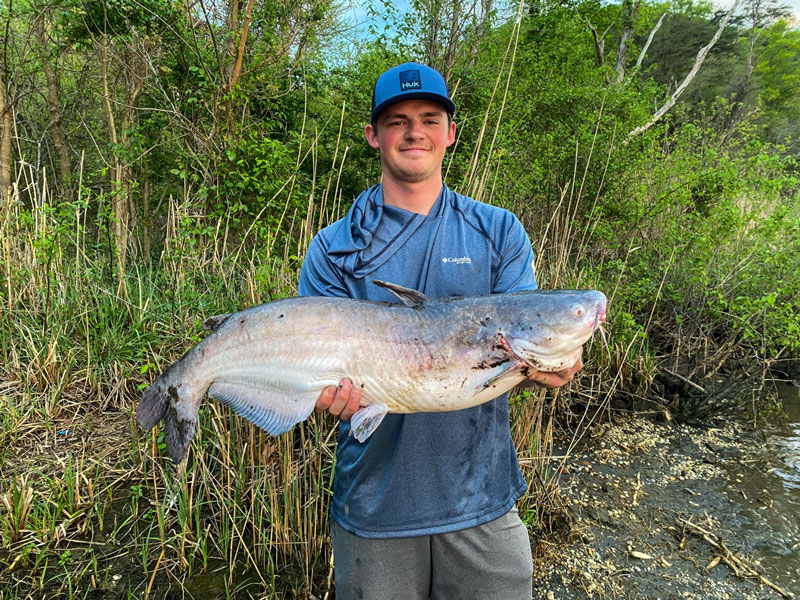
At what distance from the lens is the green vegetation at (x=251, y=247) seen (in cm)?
262

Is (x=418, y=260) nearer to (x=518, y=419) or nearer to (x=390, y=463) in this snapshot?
(x=390, y=463)

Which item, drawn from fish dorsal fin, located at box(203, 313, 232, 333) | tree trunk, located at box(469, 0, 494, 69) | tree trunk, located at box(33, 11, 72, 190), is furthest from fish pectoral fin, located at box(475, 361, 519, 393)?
tree trunk, located at box(33, 11, 72, 190)

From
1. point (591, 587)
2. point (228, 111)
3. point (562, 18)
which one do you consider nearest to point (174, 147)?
point (228, 111)

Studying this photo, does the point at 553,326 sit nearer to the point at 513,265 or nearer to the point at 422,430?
the point at 513,265

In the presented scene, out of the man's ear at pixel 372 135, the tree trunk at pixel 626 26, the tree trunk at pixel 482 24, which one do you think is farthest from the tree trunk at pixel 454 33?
the tree trunk at pixel 626 26

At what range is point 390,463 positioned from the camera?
174 cm

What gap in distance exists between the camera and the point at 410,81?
1925mm

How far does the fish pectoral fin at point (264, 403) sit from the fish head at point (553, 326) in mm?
841

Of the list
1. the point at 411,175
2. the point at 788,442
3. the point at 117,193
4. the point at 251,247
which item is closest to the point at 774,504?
the point at 788,442

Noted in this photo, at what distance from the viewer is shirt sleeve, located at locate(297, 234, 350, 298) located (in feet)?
6.29

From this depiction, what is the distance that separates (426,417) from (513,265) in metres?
0.71

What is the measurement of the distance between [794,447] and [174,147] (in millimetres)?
7877

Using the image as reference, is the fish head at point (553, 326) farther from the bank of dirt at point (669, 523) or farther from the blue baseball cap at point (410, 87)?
the bank of dirt at point (669, 523)

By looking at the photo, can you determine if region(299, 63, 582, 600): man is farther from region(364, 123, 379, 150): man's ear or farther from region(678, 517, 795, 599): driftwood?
region(678, 517, 795, 599): driftwood
